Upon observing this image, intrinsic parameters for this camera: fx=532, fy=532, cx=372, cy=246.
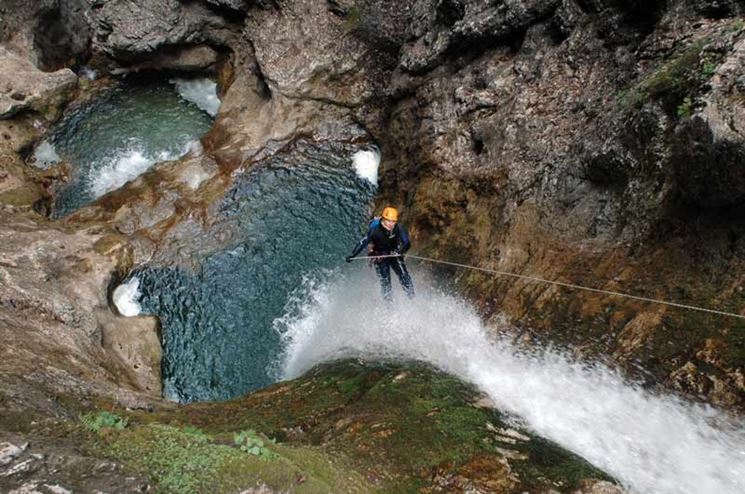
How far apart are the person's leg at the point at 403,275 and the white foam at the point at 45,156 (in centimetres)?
1491

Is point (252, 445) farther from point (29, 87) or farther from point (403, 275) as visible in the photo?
point (29, 87)

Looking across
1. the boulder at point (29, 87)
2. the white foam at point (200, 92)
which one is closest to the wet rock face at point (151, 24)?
the white foam at point (200, 92)

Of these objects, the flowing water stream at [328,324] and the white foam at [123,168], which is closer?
the flowing water stream at [328,324]

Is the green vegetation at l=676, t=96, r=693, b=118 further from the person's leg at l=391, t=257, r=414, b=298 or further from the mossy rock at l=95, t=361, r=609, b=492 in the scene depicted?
the person's leg at l=391, t=257, r=414, b=298

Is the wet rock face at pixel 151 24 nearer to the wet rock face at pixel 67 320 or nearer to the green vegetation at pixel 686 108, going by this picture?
the wet rock face at pixel 67 320

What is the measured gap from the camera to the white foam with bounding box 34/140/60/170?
20297 millimetres

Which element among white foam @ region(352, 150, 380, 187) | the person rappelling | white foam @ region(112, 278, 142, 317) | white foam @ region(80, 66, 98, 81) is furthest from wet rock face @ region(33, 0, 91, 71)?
the person rappelling

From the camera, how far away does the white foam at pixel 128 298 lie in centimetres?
1525

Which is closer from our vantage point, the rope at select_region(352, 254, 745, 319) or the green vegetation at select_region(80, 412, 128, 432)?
the green vegetation at select_region(80, 412, 128, 432)

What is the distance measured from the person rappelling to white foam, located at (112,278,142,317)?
685cm

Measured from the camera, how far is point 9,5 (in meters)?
22.8

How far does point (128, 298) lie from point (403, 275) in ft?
27.1

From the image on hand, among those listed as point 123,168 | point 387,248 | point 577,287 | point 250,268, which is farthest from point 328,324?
point 123,168

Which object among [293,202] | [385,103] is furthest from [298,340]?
[385,103]
